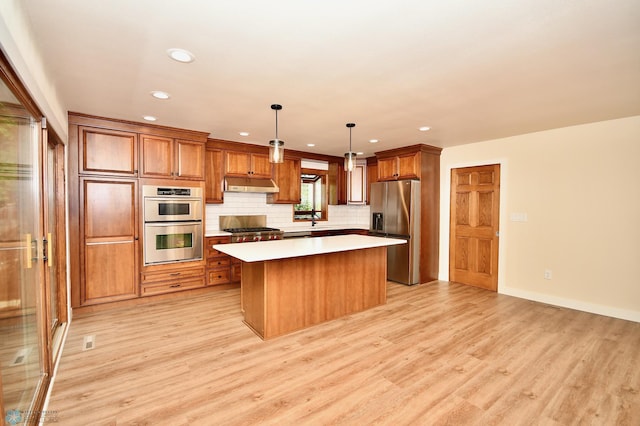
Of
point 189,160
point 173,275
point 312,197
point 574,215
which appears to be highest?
point 189,160

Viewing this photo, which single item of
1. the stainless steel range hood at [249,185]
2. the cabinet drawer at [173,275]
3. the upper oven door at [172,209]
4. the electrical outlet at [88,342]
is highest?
the stainless steel range hood at [249,185]

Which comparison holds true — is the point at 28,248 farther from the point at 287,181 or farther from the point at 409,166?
the point at 409,166

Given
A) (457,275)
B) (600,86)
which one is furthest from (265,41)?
(457,275)

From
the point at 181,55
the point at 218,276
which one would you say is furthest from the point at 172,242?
the point at 181,55

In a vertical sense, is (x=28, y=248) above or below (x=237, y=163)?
below

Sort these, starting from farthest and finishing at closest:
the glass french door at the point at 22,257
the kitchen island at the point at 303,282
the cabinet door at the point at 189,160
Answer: the cabinet door at the point at 189,160
the kitchen island at the point at 303,282
the glass french door at the point at 22,257

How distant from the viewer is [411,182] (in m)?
5.04

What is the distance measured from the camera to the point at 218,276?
4590 mm

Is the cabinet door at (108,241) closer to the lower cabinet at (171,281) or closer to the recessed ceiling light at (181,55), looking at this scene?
the lower cabinet at (171,281)

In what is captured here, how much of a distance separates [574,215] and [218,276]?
5.05m

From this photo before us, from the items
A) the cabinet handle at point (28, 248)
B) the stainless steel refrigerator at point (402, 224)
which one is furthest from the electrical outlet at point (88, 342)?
the stainless steel refrigerator at point (402, 224)

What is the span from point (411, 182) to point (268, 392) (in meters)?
3.90

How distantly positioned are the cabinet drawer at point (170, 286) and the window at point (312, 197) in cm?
235

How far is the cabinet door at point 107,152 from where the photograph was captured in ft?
11.7
